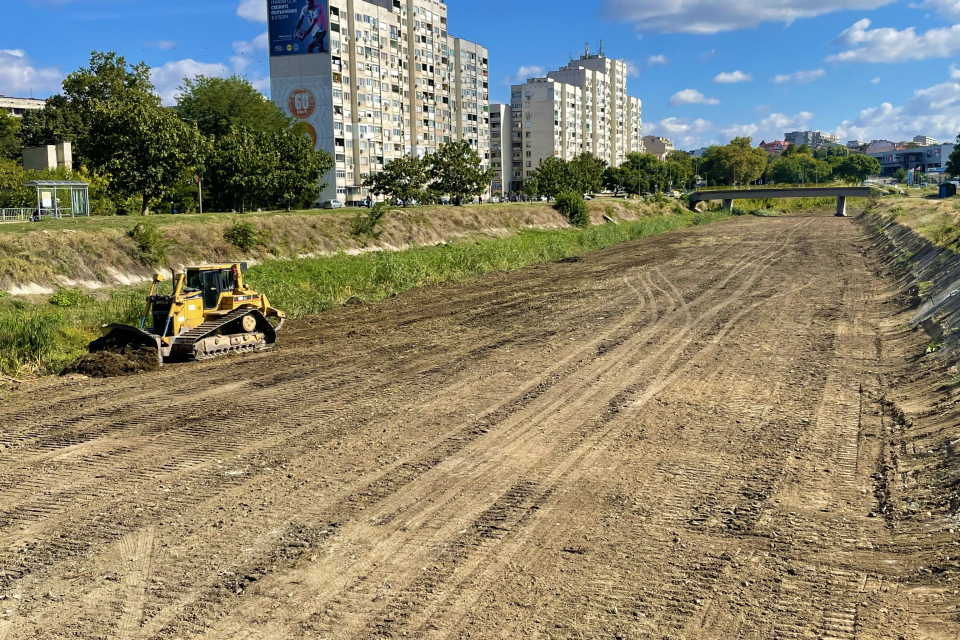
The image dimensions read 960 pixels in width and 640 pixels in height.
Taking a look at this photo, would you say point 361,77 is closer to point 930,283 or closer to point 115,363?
point 930,283

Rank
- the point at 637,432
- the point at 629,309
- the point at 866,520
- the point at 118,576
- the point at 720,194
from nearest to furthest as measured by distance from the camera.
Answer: the point at 118,576 → the point at 866,520 → the point at 637,432 → the point at 629,309 → the point at 720,194

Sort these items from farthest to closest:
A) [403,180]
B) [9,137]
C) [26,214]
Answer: [9,137] < [403,180] < [26,214]

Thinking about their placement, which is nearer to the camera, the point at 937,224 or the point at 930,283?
the point at 930,283

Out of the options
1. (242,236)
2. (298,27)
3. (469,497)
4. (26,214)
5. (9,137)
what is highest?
(298,27)

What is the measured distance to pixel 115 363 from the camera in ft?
58.7

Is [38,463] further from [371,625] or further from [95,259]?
[95,259]

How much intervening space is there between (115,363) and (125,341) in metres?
1.11

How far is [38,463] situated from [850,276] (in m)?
30.6

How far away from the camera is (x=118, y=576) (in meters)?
7.93

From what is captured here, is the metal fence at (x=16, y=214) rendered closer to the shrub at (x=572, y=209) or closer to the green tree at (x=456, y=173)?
the green tree at (x=456, y=173)

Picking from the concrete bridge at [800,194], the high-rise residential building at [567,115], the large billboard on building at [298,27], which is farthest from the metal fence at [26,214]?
the high-rise residential building at [567,115]

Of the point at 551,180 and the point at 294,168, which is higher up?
the point at 551,180

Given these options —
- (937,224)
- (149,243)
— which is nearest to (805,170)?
(937,224)

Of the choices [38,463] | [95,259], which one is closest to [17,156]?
[95,259]
